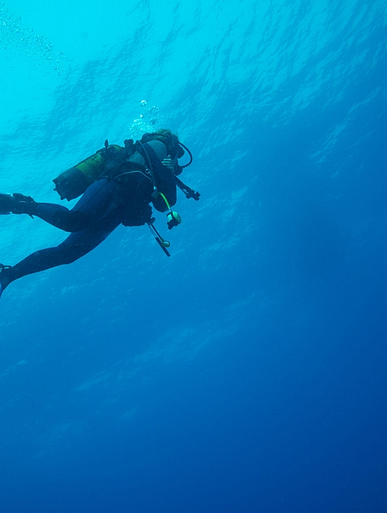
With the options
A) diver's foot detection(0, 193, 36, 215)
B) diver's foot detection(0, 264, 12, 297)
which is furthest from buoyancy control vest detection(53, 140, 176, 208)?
diver's foot detection(0, 264, 12, 297)

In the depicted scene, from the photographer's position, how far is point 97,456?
53.2m

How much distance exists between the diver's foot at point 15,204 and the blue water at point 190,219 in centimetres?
1053

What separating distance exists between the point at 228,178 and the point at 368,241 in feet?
68.8

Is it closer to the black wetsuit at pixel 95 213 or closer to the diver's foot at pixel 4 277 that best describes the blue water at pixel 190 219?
the black wetsuit at pixel 95 213

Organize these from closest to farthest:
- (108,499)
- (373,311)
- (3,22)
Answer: (3,22) → (373,311) → (108,499)

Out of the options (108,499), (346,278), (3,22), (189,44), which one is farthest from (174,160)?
(108,499)

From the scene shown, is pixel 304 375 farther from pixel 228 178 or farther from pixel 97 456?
Answer: pixel 228 178

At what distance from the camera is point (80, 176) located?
14.1ft

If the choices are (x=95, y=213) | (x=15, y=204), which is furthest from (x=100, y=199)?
(x=15, y=204)

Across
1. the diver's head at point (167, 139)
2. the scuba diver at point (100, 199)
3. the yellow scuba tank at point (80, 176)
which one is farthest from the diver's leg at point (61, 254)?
the diver's head at point (167, 139)

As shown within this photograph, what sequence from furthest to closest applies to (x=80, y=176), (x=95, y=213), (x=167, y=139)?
(x=167, y=139) < (x=80, y=176) < (x=95, y=213)

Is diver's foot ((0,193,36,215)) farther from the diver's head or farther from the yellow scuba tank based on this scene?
the diver's head

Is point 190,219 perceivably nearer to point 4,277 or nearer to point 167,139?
point 167,139

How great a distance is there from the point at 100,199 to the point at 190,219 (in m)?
16.6
